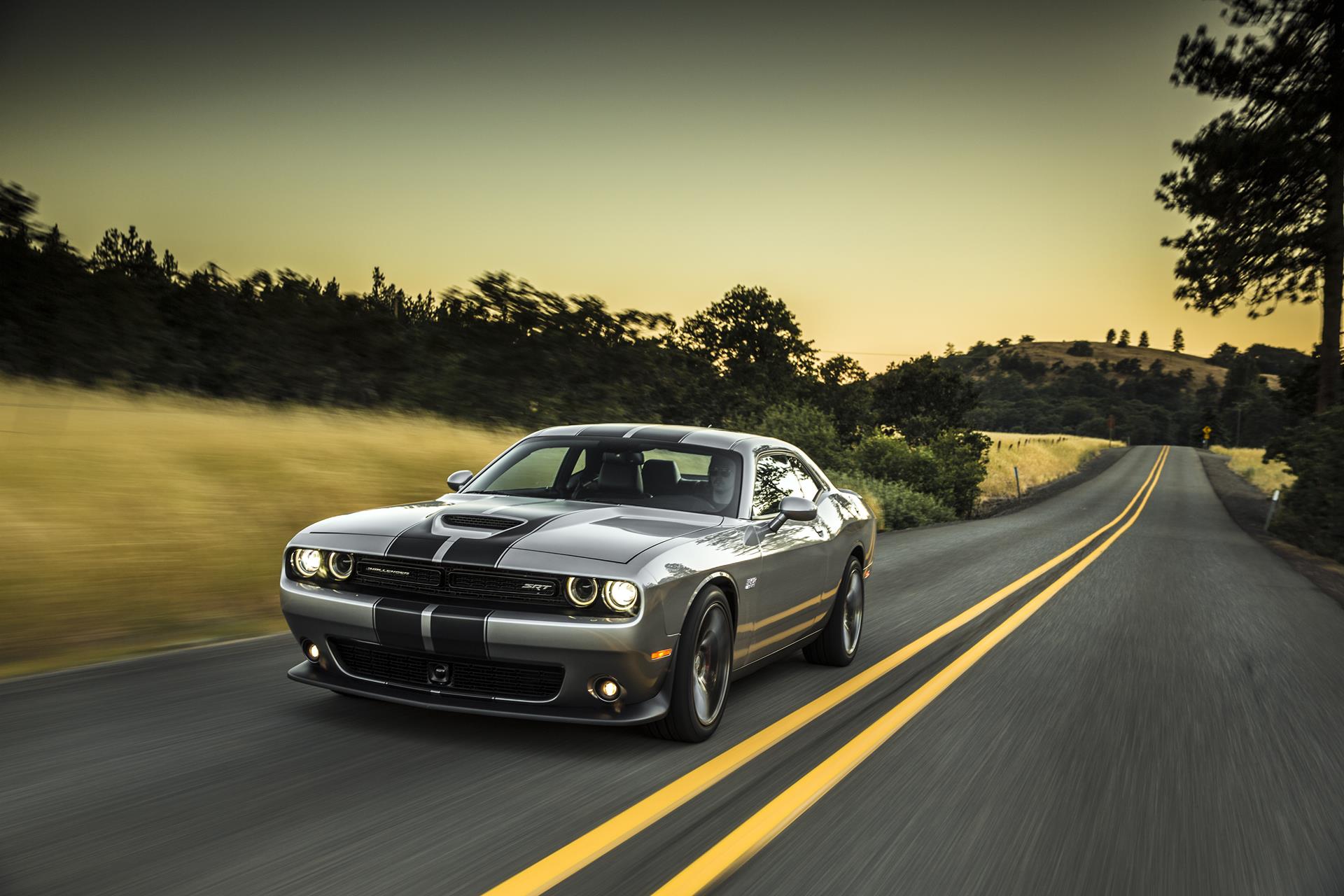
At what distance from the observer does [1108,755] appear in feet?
16.5

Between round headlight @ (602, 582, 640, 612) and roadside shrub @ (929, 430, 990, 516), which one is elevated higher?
round headlight @ (602, 582, 640, 612)

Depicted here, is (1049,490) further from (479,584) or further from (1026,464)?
(479,584)

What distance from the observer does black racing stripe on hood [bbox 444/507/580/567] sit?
14.0 feet

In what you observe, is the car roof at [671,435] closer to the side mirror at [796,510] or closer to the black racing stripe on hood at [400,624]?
the side mirror at [796,510]

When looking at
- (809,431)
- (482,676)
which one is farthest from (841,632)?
(809,431)

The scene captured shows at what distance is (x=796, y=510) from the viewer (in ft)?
18.1

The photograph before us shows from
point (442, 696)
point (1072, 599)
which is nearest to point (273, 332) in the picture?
point (1072, 599)

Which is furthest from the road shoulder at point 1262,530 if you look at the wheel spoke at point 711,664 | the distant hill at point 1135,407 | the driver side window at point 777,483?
the distant hill at point 1135,407

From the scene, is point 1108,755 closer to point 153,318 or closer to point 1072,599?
point 1072,599

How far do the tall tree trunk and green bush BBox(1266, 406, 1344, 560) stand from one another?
3.75 m

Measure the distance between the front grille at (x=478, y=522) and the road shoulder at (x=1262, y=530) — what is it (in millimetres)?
11110

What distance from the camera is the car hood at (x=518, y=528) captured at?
435cm

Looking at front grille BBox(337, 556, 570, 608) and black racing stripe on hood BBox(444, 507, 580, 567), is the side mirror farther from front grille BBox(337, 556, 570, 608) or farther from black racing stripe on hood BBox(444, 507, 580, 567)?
front grille BBox(337, 556, 570, 608)

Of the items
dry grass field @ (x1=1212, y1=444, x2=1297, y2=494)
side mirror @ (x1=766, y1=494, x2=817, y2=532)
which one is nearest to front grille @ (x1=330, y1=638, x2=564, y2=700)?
side mirror @ (x1=766, y1=494, x2=817, y2=532)
